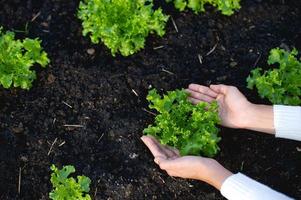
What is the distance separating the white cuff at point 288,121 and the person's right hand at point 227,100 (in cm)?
19

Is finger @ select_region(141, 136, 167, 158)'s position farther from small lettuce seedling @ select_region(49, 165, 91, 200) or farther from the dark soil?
small lettuce seedling @ select_region(49, 165, 91, 200)

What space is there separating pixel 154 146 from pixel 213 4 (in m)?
1.38

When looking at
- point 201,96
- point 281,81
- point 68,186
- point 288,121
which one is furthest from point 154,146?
point 281,81

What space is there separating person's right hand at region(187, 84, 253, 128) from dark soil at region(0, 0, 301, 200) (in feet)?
0.65

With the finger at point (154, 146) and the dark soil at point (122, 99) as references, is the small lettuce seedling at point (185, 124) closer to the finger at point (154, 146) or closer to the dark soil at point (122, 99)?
the finger at point (154, 146)

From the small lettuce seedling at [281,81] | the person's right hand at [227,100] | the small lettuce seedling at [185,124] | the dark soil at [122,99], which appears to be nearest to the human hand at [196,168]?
the small lettuce seedling at [185,124]

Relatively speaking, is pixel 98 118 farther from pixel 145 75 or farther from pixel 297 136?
pixel 297 136

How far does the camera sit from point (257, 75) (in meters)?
3.78

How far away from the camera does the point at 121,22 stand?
12.6ft

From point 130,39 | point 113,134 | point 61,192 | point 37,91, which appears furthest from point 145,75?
point 61,192

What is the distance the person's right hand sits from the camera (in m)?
3.50

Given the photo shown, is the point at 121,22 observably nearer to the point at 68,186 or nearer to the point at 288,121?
the point at 68,186

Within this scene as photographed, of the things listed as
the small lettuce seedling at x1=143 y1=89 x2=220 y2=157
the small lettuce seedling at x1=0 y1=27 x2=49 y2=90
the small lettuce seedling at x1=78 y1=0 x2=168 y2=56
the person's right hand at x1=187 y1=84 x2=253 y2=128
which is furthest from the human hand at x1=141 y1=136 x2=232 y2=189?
the small lettuce seedling at x1=0 y1=27 x2=49 y2=90

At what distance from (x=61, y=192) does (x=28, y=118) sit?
73 cm
